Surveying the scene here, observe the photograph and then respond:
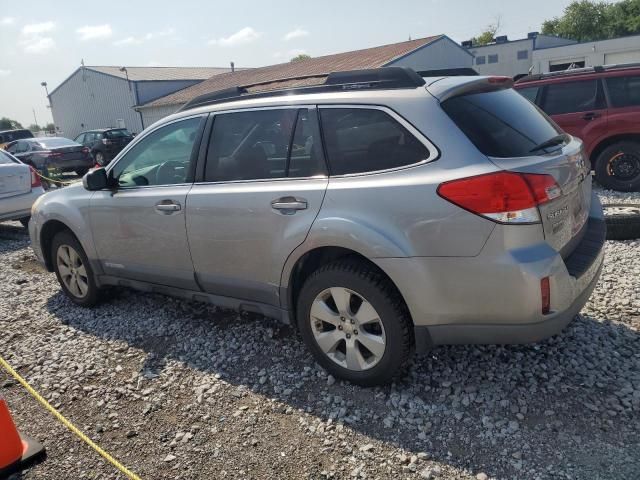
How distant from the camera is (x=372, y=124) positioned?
9.61 ft

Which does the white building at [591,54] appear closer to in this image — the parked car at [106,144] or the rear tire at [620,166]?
the parked car at [106,144]

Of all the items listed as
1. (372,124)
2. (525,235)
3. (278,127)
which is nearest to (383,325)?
(525,235)

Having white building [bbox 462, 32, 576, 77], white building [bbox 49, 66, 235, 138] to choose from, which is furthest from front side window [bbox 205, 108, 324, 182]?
white building [bbox 462, 32, 576, 77]

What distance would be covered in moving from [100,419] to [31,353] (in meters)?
1.39

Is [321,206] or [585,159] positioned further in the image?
[585,159]

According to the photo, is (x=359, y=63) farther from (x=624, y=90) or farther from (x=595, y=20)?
(x=595, y=20)

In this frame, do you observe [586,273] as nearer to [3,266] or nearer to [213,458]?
[213,458]

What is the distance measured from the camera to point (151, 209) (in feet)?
12.8

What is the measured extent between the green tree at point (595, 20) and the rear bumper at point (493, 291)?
74462mm

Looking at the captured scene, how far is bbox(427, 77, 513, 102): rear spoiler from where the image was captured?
2.84 m

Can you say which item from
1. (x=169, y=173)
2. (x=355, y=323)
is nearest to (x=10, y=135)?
(x=169, y=173)

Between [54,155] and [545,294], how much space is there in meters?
17.7

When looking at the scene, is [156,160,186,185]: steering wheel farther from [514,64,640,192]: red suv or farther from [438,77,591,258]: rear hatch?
[514,64,640,192]: red suv

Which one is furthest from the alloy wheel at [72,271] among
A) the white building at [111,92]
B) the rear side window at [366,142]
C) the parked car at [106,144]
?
the white building at [111,92]
